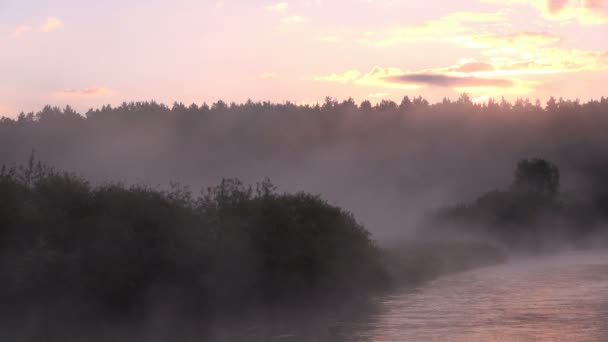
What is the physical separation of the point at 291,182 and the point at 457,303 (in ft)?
375

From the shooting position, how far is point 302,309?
47.0 m

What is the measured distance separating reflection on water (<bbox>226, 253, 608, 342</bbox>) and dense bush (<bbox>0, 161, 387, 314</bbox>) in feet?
12.4

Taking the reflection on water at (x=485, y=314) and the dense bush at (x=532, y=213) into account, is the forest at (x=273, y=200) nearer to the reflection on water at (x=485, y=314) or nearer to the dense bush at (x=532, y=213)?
the dense bush at (x=532, y=213)

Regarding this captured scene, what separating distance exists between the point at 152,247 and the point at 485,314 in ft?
52.1

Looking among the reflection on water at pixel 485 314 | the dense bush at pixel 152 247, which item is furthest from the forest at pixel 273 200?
the reflection on water at pixel 485 314

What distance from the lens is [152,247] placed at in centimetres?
3912

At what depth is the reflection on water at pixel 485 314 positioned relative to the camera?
3731 cm

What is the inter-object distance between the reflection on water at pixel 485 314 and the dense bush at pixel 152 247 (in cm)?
377

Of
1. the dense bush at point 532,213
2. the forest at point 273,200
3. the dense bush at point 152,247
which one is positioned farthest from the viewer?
the dense bush at point 532,213

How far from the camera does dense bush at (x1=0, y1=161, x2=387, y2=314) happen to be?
114ft

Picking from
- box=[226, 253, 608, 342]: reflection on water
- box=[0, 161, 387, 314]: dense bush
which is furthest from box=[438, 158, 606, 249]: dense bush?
box=[0, 161, 387, 314]: dense bush

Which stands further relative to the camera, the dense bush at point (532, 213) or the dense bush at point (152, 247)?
the dense bush at point (532, 213)

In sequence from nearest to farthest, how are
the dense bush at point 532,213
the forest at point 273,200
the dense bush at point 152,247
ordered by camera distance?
the dense bush at point 152,247, the forest at point 273,200, the dense bush at point 532,213

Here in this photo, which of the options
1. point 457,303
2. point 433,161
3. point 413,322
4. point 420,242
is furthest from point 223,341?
point 433,161
